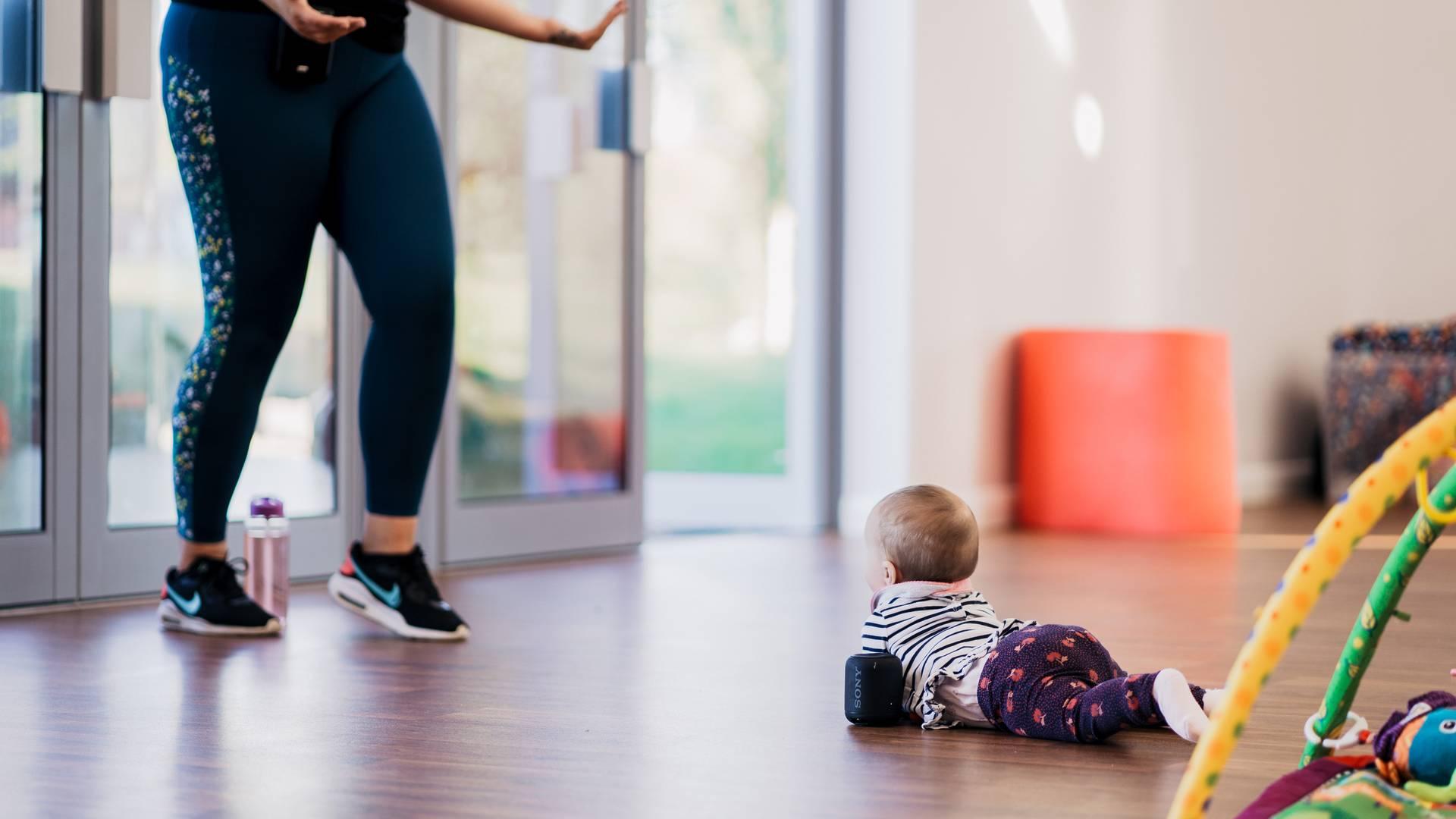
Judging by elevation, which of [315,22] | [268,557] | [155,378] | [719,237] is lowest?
[268,557]

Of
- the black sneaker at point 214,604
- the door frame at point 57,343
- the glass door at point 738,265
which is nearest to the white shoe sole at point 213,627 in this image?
the black sneaker at point 214,604

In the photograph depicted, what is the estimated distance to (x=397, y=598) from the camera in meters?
A: 2.19

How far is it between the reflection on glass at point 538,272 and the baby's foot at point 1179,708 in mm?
1963

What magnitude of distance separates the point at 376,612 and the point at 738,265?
3.45 metres

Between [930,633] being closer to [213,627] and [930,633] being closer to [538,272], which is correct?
[213,627]

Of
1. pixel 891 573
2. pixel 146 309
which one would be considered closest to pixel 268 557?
pixel 146 309

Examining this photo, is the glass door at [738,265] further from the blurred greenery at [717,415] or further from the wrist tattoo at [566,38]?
the wrist tattoo at [566,38]

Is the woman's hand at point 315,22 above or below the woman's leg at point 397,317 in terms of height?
above

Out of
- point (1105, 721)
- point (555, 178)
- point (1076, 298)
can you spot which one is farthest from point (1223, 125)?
point (1105, 721)

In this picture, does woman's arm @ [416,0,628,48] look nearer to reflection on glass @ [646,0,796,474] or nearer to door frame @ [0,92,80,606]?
door frame @ [0,92,80,606]

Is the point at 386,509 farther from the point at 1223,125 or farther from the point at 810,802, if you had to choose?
the point at 1223,125

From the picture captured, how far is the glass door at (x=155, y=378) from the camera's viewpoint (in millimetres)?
2584

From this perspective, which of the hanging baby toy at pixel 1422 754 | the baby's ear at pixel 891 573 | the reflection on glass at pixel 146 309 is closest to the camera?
the hanging baby toy at pixel 1422 754

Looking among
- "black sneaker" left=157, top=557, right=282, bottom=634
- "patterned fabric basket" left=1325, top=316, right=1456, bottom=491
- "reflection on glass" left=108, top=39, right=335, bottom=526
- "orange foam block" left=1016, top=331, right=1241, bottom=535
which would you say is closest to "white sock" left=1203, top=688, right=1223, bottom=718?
"black sneaker" left=157, top=557, right=282, bottom=634
